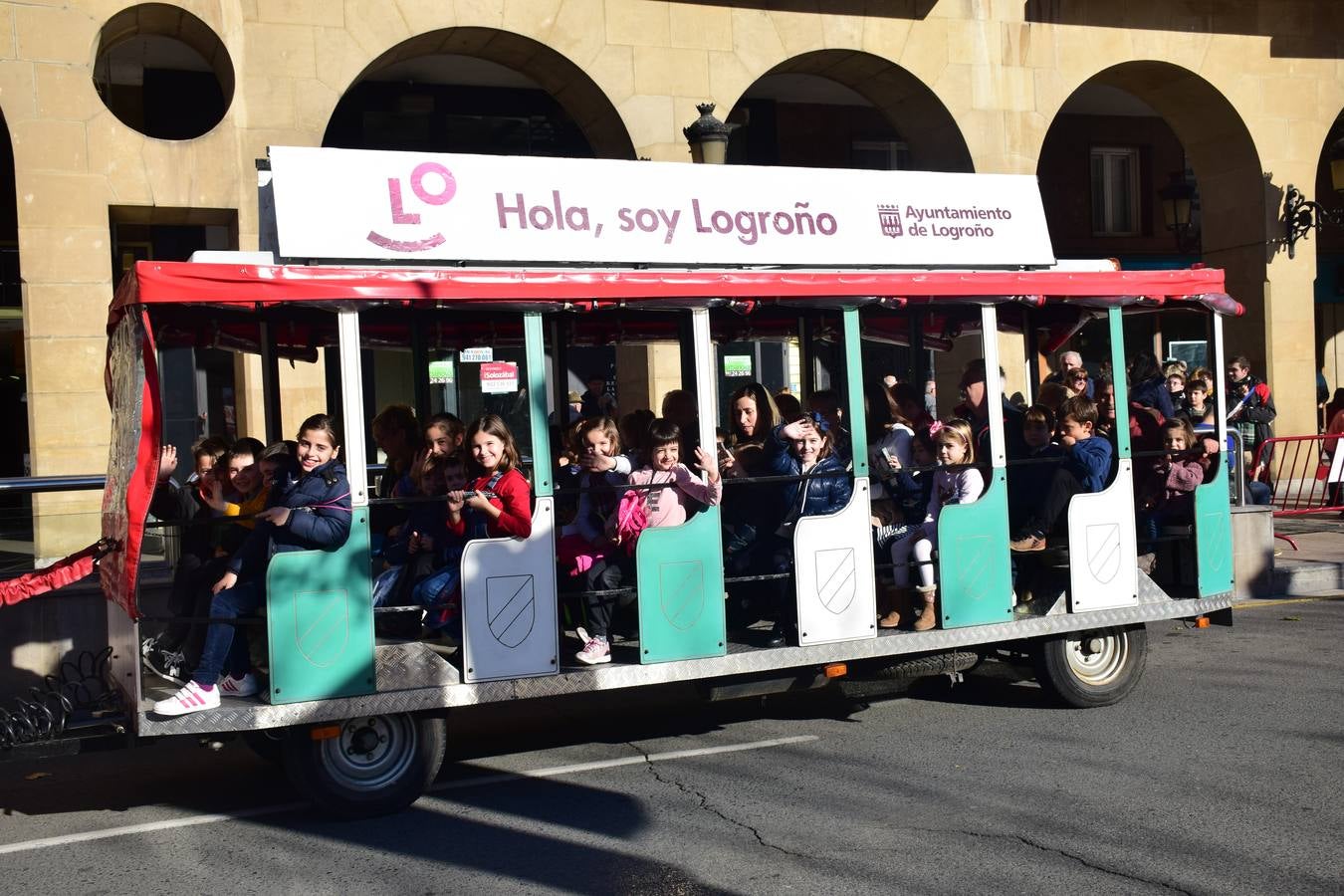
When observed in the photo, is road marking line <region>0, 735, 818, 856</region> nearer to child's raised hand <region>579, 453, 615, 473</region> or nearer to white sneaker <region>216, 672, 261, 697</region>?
white sneaker <region>216, 672, 261, 697</region>

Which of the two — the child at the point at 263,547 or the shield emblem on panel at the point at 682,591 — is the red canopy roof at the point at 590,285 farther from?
the shield emblem on panel at the point at 682,591

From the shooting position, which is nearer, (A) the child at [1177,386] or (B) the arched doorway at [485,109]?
(A) the child at [1177,386]

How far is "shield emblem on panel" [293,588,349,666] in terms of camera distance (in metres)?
5.61

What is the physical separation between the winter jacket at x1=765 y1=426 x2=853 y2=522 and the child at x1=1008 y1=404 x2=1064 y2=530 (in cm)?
109

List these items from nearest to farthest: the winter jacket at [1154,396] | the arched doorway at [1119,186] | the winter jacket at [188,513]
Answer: the winter jacket at [188,513]
the winter jacket at [1154,396]
the arched doorway at [1119,186]

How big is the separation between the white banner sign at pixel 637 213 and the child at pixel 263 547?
2.94ft

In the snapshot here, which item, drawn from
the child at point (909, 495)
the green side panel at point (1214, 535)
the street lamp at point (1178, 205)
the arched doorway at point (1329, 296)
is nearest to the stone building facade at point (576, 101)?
the street lamp at point (1178, 205)

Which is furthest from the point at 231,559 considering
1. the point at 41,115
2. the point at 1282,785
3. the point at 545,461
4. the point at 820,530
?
A: the point at 41,115

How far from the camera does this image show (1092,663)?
24.8ft

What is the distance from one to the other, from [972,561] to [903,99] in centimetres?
957

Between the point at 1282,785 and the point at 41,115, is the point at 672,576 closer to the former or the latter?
the point at 1282,785

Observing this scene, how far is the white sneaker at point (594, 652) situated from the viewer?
624 centimetres

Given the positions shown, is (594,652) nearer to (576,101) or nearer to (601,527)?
(601,527)

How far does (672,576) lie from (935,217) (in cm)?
237
